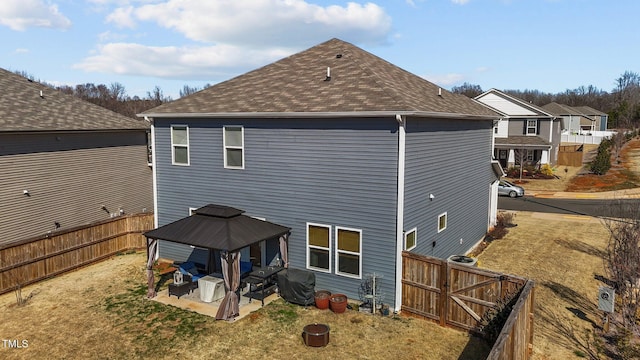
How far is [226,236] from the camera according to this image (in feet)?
43.7

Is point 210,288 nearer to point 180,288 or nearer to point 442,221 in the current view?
point 180,288

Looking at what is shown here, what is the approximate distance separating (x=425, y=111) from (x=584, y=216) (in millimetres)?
20913

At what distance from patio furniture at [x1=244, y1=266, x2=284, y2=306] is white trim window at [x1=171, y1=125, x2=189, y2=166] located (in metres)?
5.71

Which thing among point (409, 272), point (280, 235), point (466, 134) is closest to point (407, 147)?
point (409, 272)

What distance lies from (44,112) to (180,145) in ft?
27.7

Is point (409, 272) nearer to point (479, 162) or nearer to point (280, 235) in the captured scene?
point (280, 235)

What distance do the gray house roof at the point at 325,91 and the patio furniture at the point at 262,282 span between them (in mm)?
5163

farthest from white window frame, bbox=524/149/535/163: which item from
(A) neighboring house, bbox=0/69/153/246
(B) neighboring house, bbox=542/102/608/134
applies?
(A) neighboring house, bbox=0/69/153/246

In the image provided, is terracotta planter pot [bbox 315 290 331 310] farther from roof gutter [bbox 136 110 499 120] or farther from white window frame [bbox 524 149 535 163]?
white window frame [bbox 524 149 535 163]

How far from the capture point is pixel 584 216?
2848 centimetres

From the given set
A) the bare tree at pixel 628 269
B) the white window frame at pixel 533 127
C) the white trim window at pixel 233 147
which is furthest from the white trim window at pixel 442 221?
the white window frame at pixel 533 127

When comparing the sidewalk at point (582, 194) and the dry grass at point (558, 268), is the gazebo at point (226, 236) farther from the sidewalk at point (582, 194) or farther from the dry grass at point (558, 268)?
the sidewalk at point (582, 194)

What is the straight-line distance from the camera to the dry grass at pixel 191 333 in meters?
11.2

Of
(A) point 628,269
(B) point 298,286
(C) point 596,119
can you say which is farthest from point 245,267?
(C) point 596,119
